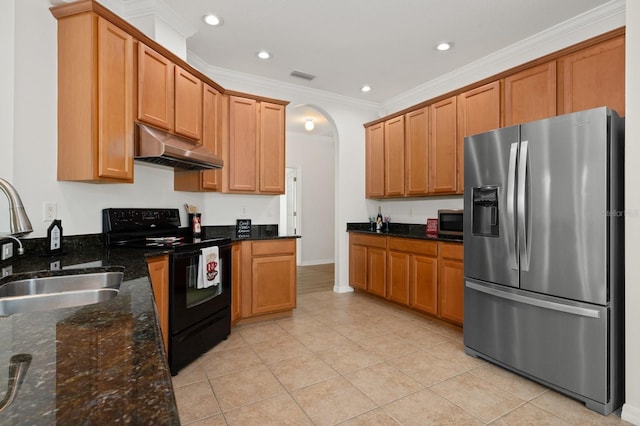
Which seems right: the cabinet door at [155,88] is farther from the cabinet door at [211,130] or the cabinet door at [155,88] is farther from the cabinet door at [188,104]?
the cabinet door at [211,130]

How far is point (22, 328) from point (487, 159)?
9.09 ft

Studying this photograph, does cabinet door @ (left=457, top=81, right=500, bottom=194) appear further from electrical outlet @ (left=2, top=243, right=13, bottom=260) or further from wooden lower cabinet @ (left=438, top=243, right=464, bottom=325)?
electrical outlet @ (left=2, top=243, right=13, bottom=260)

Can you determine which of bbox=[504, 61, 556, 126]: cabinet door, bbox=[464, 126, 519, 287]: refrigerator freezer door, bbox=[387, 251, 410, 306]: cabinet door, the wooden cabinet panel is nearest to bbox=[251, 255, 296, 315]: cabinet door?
the wooden cabinet panel

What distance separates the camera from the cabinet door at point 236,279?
3.21 m

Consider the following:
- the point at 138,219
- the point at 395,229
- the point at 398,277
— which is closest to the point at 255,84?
the point at 138,219

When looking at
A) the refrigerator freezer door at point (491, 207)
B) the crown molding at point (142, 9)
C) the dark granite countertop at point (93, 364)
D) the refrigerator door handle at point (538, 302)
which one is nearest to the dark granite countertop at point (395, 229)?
the refrigerator freezer door at point (491, 207)

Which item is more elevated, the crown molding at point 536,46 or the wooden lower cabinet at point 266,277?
the crown molding at point 536,46

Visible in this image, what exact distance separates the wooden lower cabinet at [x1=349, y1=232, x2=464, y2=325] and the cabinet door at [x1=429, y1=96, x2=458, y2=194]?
703mm

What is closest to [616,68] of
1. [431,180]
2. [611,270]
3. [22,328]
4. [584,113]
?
[584,113]

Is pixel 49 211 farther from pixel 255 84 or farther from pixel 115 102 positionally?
pixel 255 84

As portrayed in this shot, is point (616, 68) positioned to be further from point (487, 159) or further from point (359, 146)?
point (359, 146)

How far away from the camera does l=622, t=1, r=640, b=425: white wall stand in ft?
6.10

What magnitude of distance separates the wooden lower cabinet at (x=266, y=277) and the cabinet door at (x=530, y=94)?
2541mm

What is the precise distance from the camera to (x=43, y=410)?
457mm
